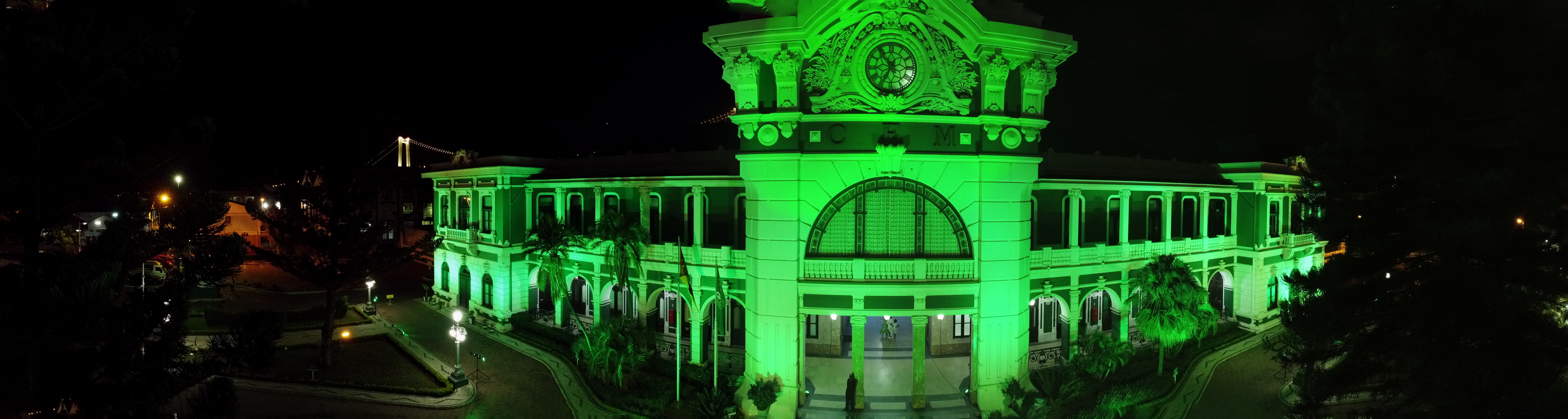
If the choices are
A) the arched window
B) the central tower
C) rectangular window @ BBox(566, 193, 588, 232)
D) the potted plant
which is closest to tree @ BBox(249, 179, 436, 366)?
rectangular window @ BBox(566, 193, 588, 232)

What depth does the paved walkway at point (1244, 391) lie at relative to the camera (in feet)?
64.9

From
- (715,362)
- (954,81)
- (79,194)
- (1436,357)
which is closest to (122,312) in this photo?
(79,194)

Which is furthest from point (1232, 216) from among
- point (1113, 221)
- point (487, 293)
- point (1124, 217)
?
point (487, 293)

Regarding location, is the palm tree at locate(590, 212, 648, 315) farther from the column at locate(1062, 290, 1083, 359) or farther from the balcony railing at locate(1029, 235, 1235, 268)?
the column at locate(1062, 290, 1083, 359)

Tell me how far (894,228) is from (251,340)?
14.1 m

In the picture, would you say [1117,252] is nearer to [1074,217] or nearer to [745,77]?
[1074,217]

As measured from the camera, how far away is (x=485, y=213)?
30391 mm

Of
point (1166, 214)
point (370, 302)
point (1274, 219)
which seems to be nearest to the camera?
point (1166, 214)

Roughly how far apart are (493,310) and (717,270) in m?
15.6

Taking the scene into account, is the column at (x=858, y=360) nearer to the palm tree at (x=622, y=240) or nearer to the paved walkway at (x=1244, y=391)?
the palm tree at (x=622, y=240)

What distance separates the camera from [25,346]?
288 inches

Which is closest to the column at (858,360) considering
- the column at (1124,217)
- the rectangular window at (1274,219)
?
the column at (1124,217)

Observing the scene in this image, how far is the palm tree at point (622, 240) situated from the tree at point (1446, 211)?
63.3 feet

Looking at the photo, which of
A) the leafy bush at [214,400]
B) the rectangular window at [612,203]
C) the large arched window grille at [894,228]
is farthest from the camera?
the rectangular window at [612,203]
